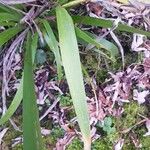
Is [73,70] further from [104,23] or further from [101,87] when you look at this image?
[101,87]

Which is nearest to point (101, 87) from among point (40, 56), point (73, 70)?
point (40, 56)

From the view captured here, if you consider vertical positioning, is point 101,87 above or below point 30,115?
below

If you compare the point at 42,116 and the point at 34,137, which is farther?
the point at 42,116

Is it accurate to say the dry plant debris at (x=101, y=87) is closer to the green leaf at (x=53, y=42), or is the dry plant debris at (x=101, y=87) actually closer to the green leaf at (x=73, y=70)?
the green leaf at (x=53, y=42)

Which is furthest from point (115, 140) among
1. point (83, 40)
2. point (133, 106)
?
point (83, 40)

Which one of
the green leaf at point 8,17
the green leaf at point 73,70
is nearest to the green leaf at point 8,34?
the green leaf at point 8,17

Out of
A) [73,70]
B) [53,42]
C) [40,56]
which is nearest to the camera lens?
[73,70]

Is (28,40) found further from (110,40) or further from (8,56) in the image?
(110,40)
